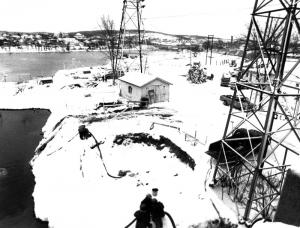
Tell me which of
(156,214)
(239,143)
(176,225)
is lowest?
(176,225)

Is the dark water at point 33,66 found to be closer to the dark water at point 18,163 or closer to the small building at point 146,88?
the dark water at point 18,163

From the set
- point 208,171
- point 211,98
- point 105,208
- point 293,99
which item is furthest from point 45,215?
point 293,99

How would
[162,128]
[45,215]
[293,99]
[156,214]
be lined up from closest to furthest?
[156,214] → [45,215] → [162,128] → [293,99]

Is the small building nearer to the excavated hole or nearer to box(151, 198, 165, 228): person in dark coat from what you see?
the excavated hole

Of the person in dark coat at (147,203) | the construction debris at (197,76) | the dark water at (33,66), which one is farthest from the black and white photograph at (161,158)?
the dark water at (33,66)

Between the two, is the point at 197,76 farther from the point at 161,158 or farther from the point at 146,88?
the point at 161,158

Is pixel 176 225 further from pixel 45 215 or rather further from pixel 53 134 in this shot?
pixel 53 134

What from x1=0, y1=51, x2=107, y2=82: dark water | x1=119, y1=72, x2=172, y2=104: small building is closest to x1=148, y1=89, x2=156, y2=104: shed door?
x1=119, y1=72, x2=172, y2=104: small building
